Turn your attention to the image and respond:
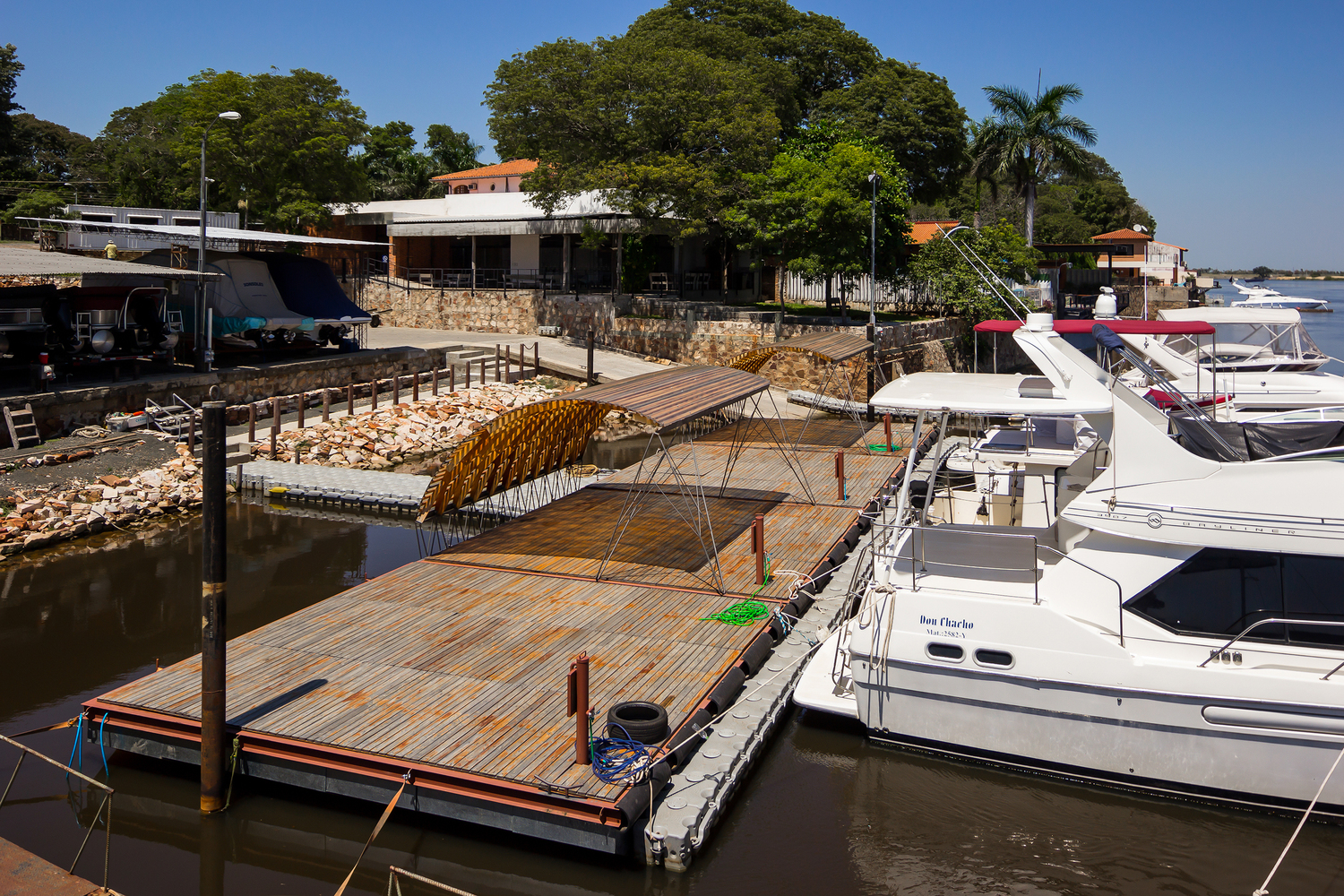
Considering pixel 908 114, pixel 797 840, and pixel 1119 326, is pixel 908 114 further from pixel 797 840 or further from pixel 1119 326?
pixel 797 840

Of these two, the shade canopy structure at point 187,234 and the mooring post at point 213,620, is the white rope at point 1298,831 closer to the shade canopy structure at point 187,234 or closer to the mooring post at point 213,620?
the mooring post at point 213,620

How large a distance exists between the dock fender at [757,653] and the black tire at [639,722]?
2.05 m

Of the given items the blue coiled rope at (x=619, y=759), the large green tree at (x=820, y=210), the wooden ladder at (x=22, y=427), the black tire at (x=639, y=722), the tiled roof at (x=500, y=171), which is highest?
the tiled roof at (x=500, y=171)

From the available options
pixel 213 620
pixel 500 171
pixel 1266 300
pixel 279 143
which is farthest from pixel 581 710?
pixel 500 171

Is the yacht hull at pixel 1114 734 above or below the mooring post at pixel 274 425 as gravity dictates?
below

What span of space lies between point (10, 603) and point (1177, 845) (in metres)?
17.2

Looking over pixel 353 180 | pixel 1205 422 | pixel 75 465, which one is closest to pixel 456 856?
pixel 1205 422

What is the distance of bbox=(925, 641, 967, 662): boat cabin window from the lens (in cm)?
1027

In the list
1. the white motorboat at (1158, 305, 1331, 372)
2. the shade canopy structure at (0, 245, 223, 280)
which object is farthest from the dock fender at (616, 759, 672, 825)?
the shade canopy structure at (0, 245, 223, 280)

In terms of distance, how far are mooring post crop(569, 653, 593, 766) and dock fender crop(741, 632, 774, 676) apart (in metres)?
2.90

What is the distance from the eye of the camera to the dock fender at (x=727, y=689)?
416 inches

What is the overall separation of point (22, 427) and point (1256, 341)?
95.8 feet

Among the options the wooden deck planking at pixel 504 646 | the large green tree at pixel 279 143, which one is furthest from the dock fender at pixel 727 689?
the large green tree at pixel 279 143

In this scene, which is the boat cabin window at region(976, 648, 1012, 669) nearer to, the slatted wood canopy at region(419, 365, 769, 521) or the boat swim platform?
the boat swim platform
